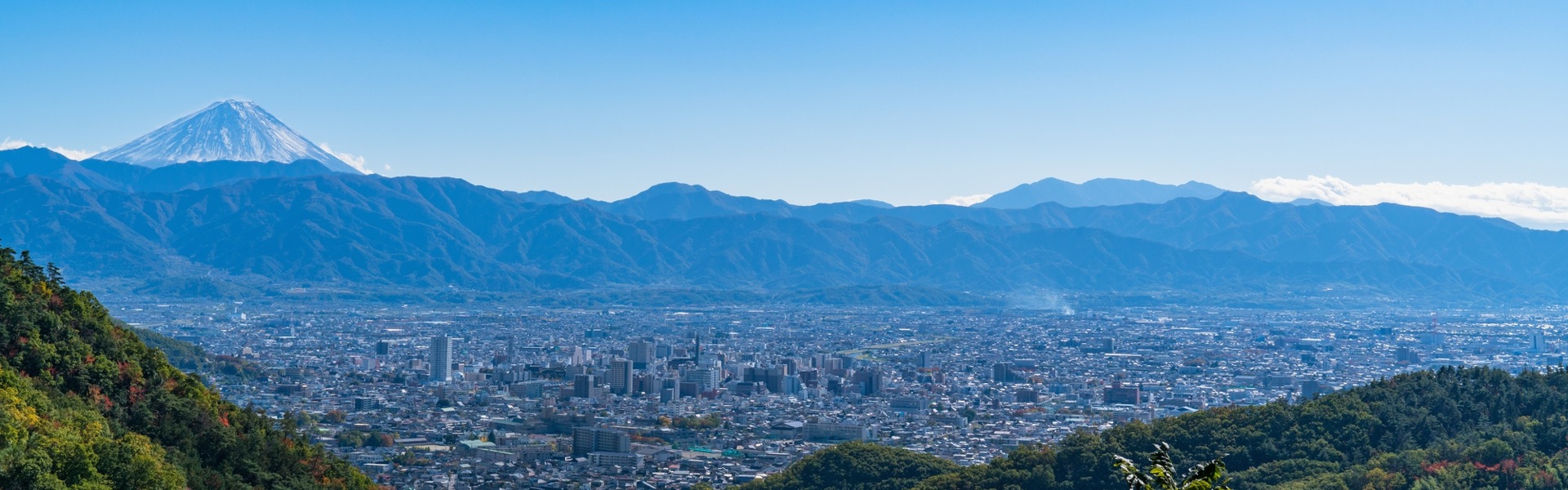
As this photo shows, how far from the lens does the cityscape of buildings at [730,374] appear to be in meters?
37.9

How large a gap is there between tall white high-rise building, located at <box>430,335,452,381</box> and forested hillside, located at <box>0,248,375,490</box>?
35467mm

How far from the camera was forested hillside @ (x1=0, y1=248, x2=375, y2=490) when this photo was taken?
49.7ft

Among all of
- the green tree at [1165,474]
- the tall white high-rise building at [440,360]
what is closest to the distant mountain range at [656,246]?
the tall white high-rise building at [440,360]

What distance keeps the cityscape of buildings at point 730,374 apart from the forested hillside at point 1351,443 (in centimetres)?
806

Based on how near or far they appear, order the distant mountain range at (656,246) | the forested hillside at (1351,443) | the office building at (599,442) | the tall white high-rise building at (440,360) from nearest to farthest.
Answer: the forested hillside at (1351,443)
the office building at (599,442)
the tall white high-rise building at (440,360)
the distant mountain range at (656,246)

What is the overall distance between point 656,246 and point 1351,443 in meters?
142

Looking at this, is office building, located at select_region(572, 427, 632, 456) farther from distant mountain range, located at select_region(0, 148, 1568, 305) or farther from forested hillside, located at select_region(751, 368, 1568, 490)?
distant mountain range, located at select_region(0, 148, 1568, 305)

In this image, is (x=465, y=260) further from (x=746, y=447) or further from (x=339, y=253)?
(x=746, y=447)

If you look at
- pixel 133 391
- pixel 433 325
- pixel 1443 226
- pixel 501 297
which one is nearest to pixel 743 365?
pixel 433 325

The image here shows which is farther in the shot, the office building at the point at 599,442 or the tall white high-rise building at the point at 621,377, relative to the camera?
the tall white high-rise building at the point at 621,377

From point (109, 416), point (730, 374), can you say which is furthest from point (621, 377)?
point (109, 416)

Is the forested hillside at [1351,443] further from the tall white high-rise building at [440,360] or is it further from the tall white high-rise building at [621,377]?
the tall white high-rise building at [440,360]

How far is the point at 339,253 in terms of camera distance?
145m

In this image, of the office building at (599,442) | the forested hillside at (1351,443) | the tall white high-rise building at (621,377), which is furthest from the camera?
the tall white high-rise building at (621,377)
